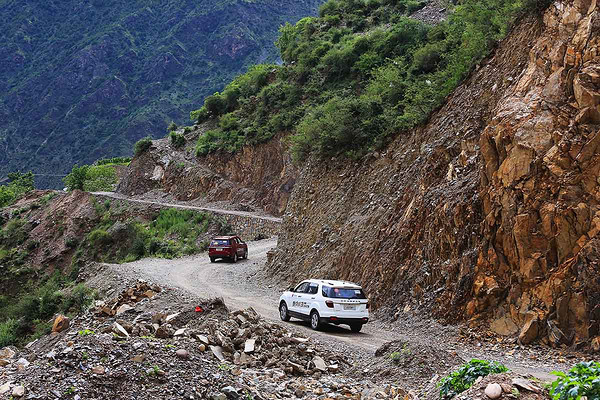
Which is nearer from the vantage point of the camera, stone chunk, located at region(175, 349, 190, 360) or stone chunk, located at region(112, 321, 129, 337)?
stone chunk, located at region(175, 349, 190, 360)

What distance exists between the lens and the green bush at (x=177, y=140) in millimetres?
57031

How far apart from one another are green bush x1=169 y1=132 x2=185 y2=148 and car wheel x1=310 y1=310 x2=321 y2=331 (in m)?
43.4

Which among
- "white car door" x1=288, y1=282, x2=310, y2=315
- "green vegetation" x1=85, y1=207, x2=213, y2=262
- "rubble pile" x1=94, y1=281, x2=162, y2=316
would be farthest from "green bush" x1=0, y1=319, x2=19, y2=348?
"green vegetation" x1=85, y1=207, x2=213, y2=262

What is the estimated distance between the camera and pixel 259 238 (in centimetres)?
4016

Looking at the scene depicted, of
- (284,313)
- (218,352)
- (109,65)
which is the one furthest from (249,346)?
(109,65)

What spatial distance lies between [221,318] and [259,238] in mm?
26353

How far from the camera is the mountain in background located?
135m

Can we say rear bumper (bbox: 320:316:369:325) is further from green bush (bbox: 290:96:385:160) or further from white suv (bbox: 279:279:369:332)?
green bush (bbox: 290:96:385:160)

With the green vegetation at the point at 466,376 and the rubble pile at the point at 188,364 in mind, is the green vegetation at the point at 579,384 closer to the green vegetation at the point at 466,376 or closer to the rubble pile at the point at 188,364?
the green vegetation at the point at 466,376

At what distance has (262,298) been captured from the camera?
22.3 metres

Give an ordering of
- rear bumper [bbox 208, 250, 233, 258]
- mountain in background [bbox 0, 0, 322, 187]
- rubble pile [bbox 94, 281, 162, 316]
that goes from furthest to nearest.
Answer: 1. mountain in background [bbox 0, 0, 322, 187]
2. rear bumper [bbox 208, 250, 233, 258]
3. rubble pile [bbox 94, 281, 162, 316]

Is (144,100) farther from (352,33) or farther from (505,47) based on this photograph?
(505,47)

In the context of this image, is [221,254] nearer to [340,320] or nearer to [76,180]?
[340,320]

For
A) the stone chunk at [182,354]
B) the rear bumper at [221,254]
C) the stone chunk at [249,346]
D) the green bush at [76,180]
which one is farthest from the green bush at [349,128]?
the green bush at [76,180]
